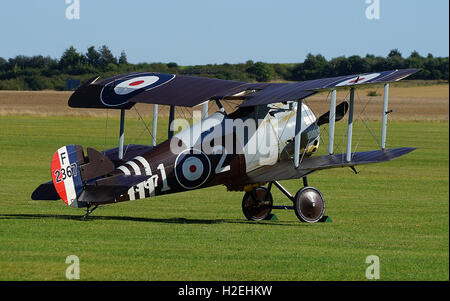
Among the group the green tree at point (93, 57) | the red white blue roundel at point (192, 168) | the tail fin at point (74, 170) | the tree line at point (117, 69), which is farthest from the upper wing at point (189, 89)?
the green tree at point (93, 57)

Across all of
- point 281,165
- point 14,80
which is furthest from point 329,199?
point 14,80

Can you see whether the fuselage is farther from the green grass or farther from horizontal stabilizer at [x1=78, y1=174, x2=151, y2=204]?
the green grass

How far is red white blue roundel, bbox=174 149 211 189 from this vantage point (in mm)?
14824

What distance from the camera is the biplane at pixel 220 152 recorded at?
47.1ft

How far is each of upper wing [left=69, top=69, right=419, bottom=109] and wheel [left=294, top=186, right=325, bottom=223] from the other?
1783 mm

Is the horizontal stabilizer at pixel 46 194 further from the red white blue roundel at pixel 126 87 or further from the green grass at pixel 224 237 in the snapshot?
the red white blue roundel at pixel 126 87

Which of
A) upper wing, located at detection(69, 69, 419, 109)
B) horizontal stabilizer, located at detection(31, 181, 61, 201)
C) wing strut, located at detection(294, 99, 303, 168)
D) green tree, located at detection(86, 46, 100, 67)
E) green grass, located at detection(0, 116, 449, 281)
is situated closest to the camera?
green grass, located at detection(0, 116, 449, 281)

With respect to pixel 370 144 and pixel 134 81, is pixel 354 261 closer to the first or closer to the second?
pixel 134 81

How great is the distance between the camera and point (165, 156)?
48.3 ft

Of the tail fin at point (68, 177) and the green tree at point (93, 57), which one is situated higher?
the green tree at point (93, 57)

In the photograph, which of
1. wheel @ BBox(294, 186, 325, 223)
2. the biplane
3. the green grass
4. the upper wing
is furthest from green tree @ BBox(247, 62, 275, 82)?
wheel @ BBox(294, 186, 325, 223)

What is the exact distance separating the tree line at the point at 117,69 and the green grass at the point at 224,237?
14.2 ft

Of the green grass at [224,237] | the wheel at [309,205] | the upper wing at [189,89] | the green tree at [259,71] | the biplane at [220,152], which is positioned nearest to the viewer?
the green grass at [224,237]
